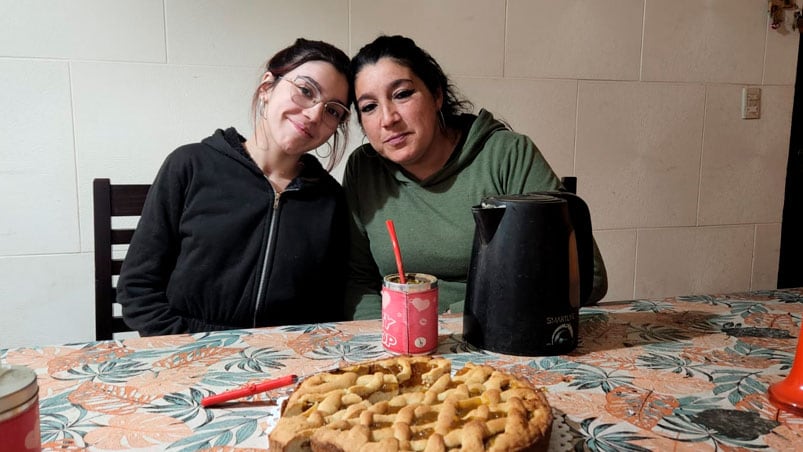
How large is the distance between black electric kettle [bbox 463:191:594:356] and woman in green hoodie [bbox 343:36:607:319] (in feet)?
1.20

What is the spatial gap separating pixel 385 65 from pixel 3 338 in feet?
4.38

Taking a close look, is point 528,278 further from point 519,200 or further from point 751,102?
point 751,102

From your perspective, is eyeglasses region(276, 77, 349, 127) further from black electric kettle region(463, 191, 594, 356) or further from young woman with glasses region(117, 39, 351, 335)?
black electric kettle region(463, 191, 594, 356)

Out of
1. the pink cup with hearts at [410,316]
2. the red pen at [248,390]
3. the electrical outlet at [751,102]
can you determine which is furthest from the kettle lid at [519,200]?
the electrical outlet at [751,102]

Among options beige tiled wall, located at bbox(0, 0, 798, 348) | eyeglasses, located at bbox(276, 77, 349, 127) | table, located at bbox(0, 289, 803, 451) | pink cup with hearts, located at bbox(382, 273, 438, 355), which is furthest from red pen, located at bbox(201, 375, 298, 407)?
beige tiled wall, located at bbox(0, 0, 798, 348)

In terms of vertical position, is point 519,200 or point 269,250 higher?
point 519,200

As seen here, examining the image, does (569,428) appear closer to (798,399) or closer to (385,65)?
(798,399)

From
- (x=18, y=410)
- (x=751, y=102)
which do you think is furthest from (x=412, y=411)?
(x=751, y=102)

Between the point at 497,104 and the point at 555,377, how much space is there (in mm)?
1402

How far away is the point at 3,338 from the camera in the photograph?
5.30 feet

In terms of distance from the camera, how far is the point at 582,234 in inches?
34.5

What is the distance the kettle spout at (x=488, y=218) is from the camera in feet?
2.64

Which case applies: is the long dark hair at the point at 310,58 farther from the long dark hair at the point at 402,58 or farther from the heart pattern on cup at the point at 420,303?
the heart pattern on cup at the point at 420,303

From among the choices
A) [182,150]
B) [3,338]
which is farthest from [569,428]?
[3,338]
